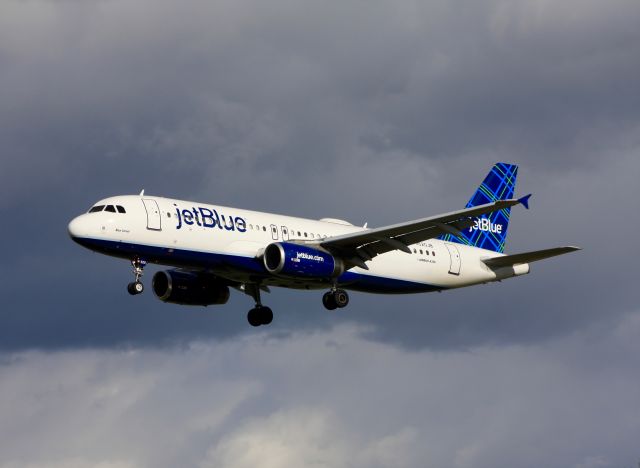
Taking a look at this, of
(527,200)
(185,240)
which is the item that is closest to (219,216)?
(185,240)

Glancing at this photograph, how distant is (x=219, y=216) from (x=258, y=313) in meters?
9.50

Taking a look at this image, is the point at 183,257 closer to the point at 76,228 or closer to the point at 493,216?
the point at 76,228

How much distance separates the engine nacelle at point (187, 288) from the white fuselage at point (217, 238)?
207cm

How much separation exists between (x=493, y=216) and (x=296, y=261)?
18.6 m

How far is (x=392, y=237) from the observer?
60.2 m

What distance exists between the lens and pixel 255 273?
59031 mm

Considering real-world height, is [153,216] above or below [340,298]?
above

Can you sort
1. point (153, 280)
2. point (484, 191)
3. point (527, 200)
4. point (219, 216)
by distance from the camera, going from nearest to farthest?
point (527, 200) < point (219, 216) < point (153, 280) < point (484, 191)

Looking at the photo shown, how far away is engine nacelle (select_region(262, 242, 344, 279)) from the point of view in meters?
57.8

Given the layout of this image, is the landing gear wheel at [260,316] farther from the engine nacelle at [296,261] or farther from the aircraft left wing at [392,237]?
the engine nacelle at [296,261]

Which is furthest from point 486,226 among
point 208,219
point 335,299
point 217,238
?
point 208,219

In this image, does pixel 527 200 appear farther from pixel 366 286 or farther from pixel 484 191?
pixel 484 191

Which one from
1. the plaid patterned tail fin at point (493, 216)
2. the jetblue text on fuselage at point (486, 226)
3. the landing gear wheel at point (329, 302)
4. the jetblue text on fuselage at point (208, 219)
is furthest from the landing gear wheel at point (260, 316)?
the jetblue text on fuselage at point (486, 226)

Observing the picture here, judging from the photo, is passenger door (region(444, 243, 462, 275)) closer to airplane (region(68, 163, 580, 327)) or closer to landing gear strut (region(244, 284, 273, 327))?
airplane (region(68, 163, 580, 327))
